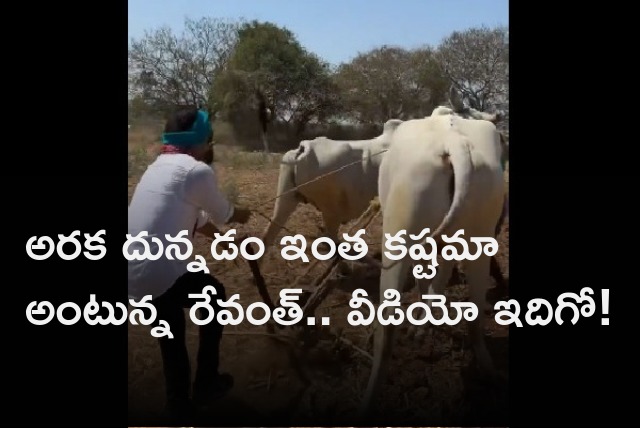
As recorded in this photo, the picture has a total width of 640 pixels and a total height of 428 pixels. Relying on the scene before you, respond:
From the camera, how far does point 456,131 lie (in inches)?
151

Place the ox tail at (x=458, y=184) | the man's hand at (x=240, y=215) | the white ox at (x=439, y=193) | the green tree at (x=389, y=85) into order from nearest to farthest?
the ox tail at (x=458, y=184), the white ox at (x=439, y=193), the man's hand at (x=240, y=215), the green tree at (x=389, y=85)

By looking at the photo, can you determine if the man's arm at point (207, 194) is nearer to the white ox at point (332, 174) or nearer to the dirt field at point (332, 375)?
the dirt field at point (332, 375)

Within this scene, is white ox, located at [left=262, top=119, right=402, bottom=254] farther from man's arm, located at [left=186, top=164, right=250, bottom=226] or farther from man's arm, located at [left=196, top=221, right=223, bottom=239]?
man's arm, located at [left=186, top=164, right=250, bottom=226]

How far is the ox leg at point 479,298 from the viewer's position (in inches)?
155

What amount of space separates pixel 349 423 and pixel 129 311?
140cm

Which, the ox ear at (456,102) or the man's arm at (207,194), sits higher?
the ox ear at (456,102)

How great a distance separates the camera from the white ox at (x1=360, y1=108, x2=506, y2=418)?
3.64 m

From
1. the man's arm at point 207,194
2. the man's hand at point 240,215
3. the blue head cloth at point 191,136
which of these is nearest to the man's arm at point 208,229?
the man's hand at point 240,215

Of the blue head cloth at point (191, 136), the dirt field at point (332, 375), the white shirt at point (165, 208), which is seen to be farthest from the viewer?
the dirt field at point (332, 375)

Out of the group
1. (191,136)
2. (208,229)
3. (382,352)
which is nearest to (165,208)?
(191,136)

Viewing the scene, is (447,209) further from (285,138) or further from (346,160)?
(285,138)

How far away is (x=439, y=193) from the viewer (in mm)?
3658

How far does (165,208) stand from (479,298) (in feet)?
6.29
